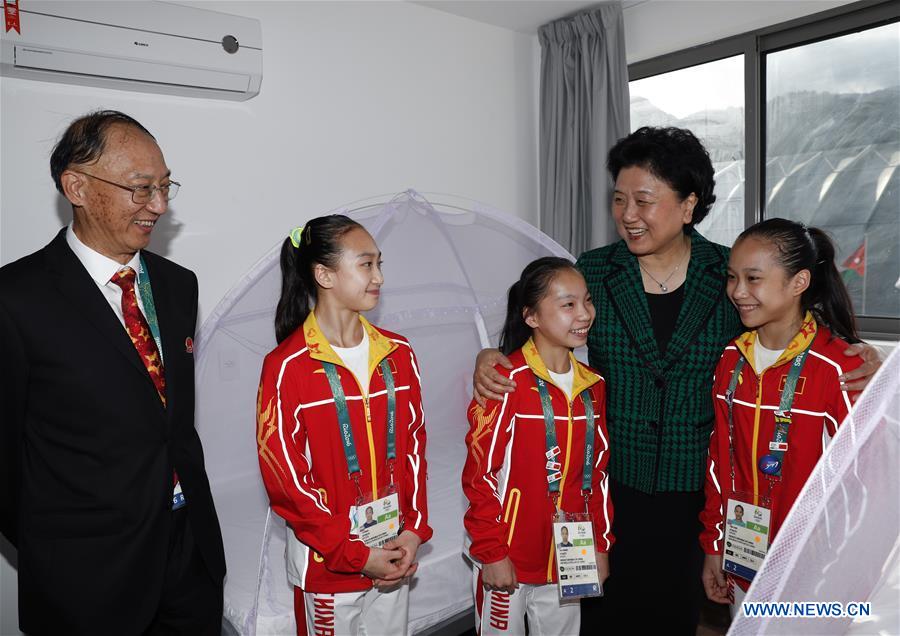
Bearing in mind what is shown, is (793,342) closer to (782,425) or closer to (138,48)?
(782,425)

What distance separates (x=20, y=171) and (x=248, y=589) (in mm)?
1748

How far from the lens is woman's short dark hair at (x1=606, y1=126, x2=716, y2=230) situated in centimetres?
163

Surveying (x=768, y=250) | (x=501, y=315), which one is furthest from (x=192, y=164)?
(x=768, y=250)

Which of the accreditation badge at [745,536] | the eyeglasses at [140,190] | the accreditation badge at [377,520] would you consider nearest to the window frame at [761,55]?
the accreditation badge at [745,536]

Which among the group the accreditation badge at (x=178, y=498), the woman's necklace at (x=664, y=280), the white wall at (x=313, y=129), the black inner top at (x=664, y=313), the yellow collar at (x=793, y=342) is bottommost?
the accreditation badge at (x=178, y=498)

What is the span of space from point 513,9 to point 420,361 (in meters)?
2.04

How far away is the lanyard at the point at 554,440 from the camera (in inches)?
63.9


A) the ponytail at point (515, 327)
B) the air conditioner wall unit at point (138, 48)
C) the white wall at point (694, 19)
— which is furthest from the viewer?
the white wall at point (694, 19)

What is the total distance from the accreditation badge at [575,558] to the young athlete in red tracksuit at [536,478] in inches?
0.6

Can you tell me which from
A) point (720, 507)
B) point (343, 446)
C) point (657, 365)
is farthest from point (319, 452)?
point (720, 507)

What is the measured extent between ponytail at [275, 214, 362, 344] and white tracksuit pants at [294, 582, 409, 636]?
653mm

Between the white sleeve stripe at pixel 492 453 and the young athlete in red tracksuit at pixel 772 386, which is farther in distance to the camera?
the white sleeve stripe at pixel 492 453

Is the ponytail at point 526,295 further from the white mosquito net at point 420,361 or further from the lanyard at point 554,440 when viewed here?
the white mosquito net at point 420,361

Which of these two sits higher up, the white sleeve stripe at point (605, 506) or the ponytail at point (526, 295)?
the ponytail at point (526, 295)
